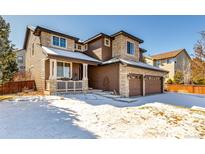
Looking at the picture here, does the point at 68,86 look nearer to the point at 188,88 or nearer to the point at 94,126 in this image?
the point at 94,126

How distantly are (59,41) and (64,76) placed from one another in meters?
3.51

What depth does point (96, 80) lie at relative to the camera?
46.4ft

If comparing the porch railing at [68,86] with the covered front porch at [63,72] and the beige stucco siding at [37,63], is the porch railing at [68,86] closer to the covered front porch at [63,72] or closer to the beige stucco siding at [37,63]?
the covered front porch at [63,72]

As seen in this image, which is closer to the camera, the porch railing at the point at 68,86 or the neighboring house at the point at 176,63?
the porch railing at the point at 68,86

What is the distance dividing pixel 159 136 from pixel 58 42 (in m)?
12.1

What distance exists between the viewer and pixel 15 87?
12.0 meters

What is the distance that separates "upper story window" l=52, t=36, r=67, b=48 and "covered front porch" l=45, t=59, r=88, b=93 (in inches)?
76.6

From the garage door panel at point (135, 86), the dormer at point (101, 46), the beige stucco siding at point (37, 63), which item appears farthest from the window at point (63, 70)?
the garage door panel at point (135, 86)

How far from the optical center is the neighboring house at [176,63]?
26.3m

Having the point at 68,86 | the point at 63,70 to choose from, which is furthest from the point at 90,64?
the point at 68,86

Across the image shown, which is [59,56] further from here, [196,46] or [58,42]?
[196,46]

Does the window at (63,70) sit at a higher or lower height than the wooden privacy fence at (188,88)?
higher

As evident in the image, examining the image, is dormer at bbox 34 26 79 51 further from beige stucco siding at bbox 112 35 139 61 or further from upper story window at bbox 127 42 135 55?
upper story window at bbox 127 42 135 55
